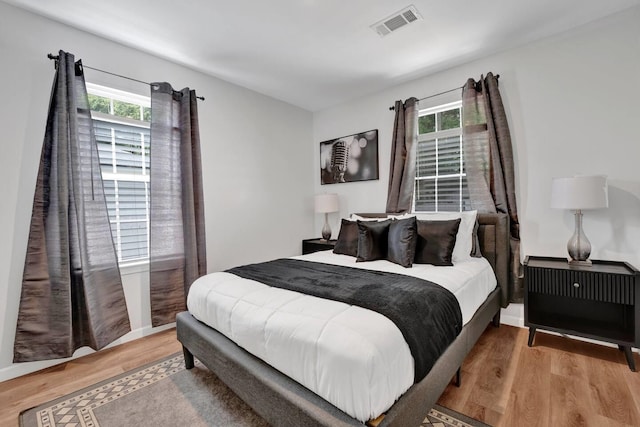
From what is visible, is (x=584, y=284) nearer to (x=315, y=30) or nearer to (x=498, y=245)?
(x=498, y=245)

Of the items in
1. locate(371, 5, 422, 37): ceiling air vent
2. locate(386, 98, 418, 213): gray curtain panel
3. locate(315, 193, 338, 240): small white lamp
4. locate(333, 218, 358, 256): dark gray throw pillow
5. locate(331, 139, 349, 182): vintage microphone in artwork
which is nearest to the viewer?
locate(371, 5, 422, 37): ceiling air vent

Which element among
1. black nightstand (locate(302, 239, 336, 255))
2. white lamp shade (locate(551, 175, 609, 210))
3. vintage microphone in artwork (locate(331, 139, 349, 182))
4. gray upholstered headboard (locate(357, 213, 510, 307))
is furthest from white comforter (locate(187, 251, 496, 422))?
vintage microphone in artwork (locate(331, 139, 349, 182))

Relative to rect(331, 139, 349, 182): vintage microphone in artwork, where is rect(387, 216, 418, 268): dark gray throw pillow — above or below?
below

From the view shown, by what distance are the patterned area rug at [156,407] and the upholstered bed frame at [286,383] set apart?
0.62 ft

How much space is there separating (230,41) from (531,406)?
350cm

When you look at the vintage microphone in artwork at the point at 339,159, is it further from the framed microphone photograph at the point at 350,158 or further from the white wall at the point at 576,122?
the white wall at the point at 576,122

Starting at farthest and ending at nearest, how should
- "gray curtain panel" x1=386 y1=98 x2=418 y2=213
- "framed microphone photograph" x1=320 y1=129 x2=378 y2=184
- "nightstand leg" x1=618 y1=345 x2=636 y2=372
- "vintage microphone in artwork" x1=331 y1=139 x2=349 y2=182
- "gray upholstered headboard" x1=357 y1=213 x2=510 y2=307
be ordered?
"vintage microphone in artwork" x1=331 y1=139 x2=349 y2=182, "framed microphone photograph" x1=320 y1=129 x2=378 y2=184, "gray curtain panel" x1=386 y1=98 x2=418 y2=213, "gray upholstered headboard" x1=357 y1=213 x2=510 y2=307, "nightstand leg" x1=618 y1=345 x2=636 y2=372

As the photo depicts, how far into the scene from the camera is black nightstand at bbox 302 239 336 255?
3.90 metres

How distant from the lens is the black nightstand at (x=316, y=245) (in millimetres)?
3898

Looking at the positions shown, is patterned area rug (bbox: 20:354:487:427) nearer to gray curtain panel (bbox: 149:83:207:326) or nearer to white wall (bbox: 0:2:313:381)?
white wall (bbox: 0:2:313:381)

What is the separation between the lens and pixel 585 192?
7.18ft

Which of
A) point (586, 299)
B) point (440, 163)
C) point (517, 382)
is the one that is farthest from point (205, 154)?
point (586, 299)

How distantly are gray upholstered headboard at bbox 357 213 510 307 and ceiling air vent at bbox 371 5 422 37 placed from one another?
1878 millimetres

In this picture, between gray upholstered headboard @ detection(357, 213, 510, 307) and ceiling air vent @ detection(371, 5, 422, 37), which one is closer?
ceiling air vent @ detection(371, 5, 422, 37)
